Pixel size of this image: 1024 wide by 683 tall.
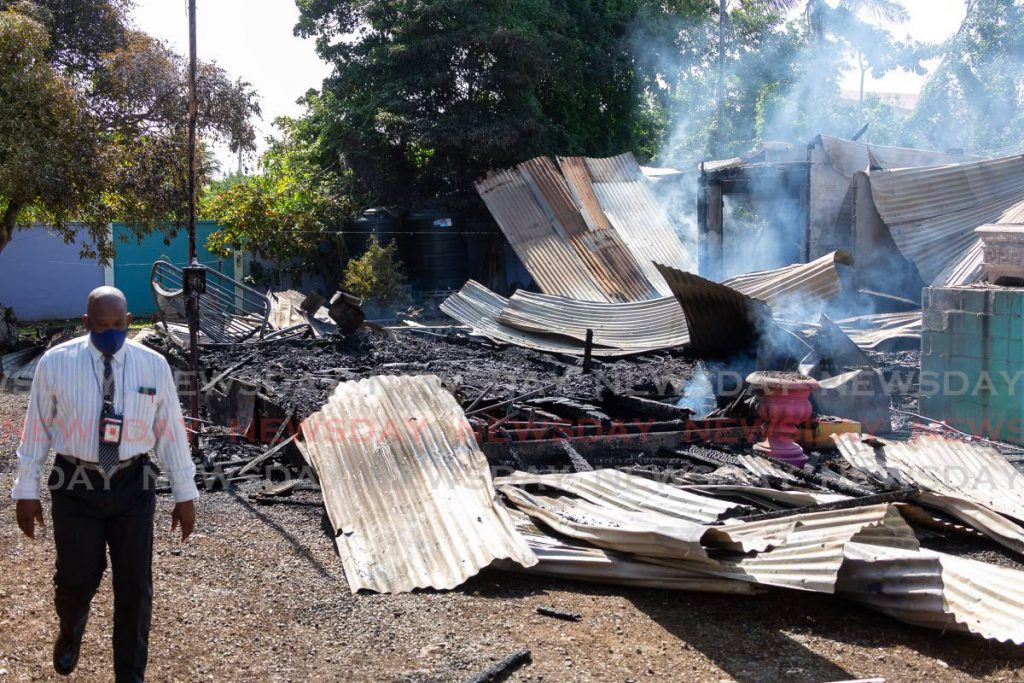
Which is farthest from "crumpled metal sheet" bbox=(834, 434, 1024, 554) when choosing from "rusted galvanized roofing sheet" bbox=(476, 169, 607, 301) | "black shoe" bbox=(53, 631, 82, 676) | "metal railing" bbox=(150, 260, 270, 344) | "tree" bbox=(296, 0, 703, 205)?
"tree" bbox=(296, 0, 703, 205)

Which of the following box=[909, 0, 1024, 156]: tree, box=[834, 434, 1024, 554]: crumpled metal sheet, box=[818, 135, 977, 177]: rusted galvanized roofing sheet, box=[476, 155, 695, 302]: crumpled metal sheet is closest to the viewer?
box=[834, 434, 1024, 554]: crumpled metal sheet

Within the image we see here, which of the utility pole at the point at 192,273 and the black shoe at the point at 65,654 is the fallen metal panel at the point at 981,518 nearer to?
the black shoe at the point at 65,654

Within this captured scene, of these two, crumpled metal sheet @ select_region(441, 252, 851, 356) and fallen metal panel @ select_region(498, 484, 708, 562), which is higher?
crumpled metal sheet @ select_region(441, 252, 851, 356)

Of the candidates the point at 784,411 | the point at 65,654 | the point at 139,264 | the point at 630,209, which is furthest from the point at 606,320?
the point at 139,264

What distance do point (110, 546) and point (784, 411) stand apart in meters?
5.18

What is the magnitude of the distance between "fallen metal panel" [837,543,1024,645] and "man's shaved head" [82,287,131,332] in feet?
11.4

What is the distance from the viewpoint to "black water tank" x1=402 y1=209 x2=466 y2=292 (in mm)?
22000

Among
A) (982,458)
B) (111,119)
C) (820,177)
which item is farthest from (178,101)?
(982,458)

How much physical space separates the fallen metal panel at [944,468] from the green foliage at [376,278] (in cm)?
1244

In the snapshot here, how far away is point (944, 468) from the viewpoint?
6727mm

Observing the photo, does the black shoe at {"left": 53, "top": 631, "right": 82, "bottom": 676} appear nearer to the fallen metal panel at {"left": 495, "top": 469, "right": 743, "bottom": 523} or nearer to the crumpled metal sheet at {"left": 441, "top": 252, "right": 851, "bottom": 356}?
the fallen metal panel at {"left": 495, "top": 469, "right": 743, "bottom": 523}

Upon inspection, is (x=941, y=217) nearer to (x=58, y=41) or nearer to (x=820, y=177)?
(x=820, y=177)

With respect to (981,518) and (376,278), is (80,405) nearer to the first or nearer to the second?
(981,518)

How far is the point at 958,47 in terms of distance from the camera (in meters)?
33.3
